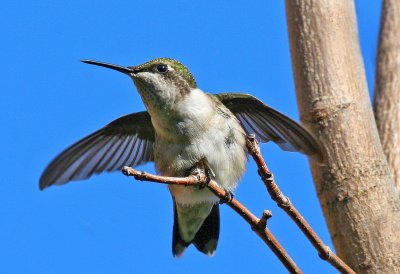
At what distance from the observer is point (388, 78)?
5.18 metres

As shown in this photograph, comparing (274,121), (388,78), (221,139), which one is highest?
(388,78)

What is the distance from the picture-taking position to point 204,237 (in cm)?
534

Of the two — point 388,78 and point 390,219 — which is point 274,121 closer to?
point 388,78

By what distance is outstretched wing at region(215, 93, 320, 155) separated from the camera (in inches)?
190

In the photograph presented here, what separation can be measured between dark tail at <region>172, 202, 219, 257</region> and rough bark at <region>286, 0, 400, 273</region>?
4.25ft

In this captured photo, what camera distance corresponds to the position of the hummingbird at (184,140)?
14.5 feet

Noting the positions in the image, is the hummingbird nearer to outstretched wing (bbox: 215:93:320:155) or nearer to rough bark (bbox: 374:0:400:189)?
outstretched wing (bbox: 215:93:320:155)

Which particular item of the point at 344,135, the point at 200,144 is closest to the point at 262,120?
the point at 200,144

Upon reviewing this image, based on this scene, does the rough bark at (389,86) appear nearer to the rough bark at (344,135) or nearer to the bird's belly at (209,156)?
the rough bark at (344,135)

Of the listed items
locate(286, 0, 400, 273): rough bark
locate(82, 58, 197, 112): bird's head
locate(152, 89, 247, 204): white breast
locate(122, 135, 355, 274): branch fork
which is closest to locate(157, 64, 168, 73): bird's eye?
locate(82, 58, 197, 112): bird's head

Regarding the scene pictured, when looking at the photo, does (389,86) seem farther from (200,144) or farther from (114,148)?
(114,148)

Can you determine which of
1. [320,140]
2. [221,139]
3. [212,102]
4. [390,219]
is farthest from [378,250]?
[212,102]

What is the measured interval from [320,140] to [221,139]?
655mm

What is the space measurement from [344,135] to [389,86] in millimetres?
1208
